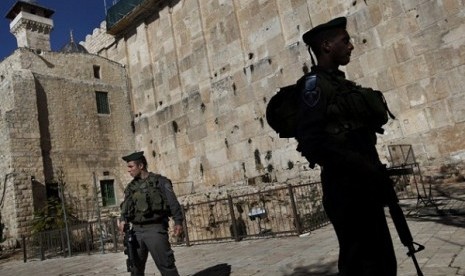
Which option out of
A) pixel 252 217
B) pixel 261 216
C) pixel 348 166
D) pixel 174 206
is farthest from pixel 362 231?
pixel 252 217

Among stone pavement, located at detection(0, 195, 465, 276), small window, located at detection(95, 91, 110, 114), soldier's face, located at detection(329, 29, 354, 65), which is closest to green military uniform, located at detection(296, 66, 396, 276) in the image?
soldier's face, located at detection(329, 29, 354, 65)

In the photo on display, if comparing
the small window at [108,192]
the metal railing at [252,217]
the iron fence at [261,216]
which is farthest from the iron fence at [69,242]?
the small window at [108,192]

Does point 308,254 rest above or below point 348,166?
below

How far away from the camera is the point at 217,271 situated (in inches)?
229

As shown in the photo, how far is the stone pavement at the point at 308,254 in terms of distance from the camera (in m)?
4.29

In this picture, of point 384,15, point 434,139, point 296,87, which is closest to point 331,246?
point 296,87

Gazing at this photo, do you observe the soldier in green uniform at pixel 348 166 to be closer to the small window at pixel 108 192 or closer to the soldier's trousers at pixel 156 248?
the soldier's trousers at pixel 156 248

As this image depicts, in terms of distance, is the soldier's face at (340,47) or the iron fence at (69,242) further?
the iron fence at (69,242)

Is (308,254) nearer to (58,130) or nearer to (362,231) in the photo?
(362,231)

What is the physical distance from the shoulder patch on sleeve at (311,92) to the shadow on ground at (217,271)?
12.9ft

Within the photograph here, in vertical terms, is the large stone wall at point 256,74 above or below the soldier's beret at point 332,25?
above

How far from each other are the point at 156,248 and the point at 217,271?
186cm

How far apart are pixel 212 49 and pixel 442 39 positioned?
32.6ft

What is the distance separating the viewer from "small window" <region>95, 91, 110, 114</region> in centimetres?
2227
